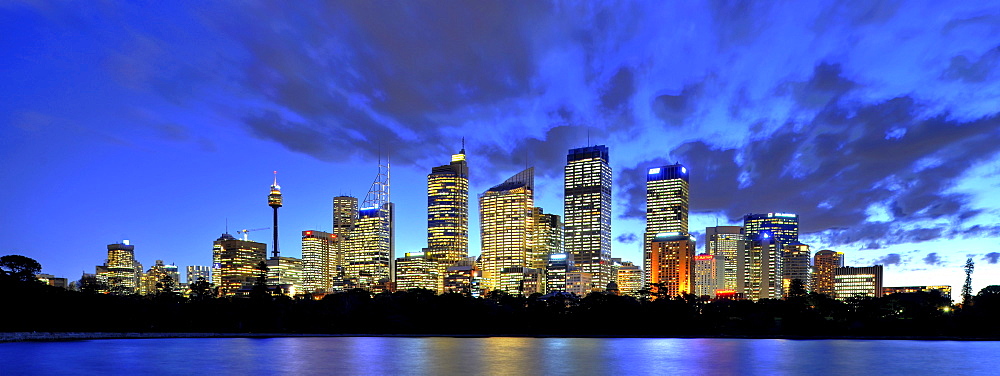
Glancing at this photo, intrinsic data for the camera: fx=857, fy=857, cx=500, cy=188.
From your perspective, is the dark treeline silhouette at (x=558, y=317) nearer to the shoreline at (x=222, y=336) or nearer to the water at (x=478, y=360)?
the shoreline at (x=222, y=336)

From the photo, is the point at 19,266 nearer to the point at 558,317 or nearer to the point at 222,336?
the point at 222,336

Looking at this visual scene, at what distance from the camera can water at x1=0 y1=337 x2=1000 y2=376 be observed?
68.5 meters

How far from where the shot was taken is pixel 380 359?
82312 millimetres

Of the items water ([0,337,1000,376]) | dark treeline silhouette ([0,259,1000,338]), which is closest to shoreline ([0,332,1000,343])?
dark treeline silhouette ([0,259,1000,338])

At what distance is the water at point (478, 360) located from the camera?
68500 millimetres

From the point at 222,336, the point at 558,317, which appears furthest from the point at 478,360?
the point at 558,317

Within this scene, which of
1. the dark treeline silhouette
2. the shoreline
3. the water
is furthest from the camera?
the dark treeline silhouette

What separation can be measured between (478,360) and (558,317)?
84835 millimetres

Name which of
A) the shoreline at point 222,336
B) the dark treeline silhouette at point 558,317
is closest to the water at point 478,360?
the shoreline at point 222,336

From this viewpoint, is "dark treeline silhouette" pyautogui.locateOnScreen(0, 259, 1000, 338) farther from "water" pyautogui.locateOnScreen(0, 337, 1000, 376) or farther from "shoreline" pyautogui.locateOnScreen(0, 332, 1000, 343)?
"water" pyautogui.locateOnScreen(0, 337, 1000, 376)

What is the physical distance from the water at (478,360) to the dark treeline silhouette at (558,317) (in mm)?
45524

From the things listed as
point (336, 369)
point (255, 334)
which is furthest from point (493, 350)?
A: point (255, 334)

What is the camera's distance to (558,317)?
16262 cm

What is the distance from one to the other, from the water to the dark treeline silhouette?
45.5m
